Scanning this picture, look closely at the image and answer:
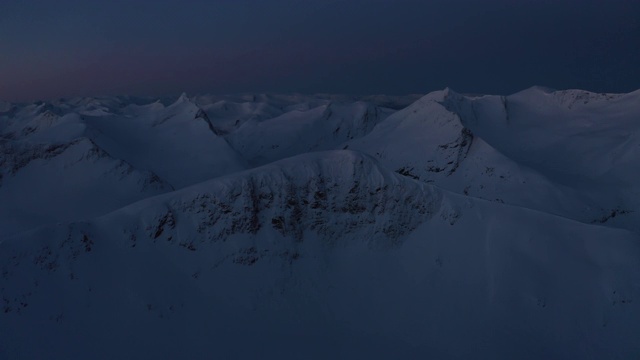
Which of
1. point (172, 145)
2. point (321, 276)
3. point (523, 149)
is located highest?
point (321, 276)

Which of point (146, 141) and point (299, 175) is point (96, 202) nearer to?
point (299, 175)

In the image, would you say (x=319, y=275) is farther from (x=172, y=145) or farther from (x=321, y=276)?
(x=172, y=145)

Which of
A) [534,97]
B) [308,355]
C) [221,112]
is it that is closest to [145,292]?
[308,355]

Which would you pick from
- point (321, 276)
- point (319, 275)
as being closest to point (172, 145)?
point (319, 275)

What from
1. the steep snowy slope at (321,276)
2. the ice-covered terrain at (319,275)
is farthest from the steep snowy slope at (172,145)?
the steep snowy slope at (321,276)

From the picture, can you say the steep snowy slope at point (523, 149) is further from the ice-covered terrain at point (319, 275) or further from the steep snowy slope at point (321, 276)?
the steep snowy slope at point (321, 276)

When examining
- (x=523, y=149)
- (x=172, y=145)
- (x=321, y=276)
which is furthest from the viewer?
(x=523, y=149)

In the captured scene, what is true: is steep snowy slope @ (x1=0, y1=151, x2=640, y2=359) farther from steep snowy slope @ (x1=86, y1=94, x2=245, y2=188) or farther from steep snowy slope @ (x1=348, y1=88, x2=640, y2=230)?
steep snowy slope @ (x1=86, y1=94, x2=245, y2=188)

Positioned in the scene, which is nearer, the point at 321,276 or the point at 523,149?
the point at 321,276
